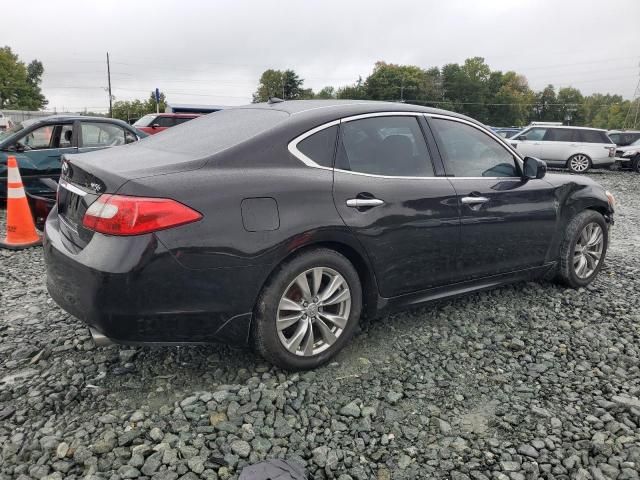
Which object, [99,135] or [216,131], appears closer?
[216,131]

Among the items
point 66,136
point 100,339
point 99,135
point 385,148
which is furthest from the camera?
point 99,135

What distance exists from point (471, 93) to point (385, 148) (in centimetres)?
10298

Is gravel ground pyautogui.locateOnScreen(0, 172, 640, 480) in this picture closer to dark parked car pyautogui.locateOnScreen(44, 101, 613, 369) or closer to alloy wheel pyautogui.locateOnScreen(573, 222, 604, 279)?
dark parked car pyautogui.locateOnScreen(44, 101, 613, 369)

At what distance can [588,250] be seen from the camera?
459cm

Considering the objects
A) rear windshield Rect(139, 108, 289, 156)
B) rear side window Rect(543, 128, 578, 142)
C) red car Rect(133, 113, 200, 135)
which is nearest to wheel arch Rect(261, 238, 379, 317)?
rear windshield Rect(139, 108, 289, 156)

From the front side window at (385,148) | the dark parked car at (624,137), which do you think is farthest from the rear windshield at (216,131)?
the dark parked car at (624,137)

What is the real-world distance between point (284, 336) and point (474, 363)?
4.06ft

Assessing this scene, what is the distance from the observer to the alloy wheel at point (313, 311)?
280 cm

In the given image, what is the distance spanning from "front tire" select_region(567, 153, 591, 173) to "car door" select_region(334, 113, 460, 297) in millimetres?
16907

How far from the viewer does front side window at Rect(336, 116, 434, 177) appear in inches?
121

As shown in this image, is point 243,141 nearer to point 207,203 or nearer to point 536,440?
point 207,203

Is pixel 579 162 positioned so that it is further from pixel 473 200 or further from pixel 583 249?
pixel 473 200

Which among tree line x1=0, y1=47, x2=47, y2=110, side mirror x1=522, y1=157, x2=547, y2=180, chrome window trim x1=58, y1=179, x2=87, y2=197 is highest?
tree line x1=0, y1=47, x2=47, y2=110

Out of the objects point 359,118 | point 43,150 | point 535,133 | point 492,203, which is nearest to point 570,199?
point 492,203
